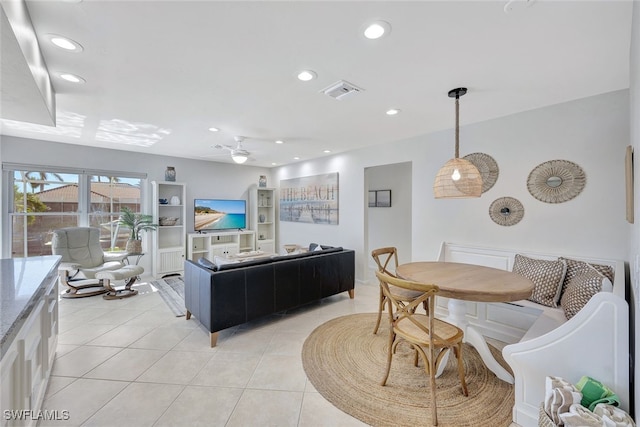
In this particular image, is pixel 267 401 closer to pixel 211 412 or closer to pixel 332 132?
pixel 211 412

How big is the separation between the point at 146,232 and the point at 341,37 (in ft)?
17.9

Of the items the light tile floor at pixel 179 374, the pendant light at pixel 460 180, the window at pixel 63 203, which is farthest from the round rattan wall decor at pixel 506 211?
the window at pixel 63 203

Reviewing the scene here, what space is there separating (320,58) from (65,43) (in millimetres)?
1698

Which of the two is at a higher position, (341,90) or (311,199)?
(341,90)

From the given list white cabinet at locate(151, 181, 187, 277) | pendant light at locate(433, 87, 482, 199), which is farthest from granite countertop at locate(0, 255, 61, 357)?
white cabinet at locate(151, 181, 187, 277)

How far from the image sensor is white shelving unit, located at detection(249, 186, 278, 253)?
6.68 m

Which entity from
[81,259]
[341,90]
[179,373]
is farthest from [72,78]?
[81,259]

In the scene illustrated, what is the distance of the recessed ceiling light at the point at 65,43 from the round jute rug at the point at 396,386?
297 centimetres

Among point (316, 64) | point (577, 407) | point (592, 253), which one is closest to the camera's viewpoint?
point (577, 407)

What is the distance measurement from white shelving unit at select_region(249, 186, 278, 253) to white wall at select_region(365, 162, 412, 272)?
8.30 feet

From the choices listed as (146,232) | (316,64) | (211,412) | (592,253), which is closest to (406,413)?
(211,412)

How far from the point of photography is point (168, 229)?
18.7 ft

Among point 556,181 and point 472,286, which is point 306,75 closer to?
point 472,286

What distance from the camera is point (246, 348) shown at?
2.68 m
